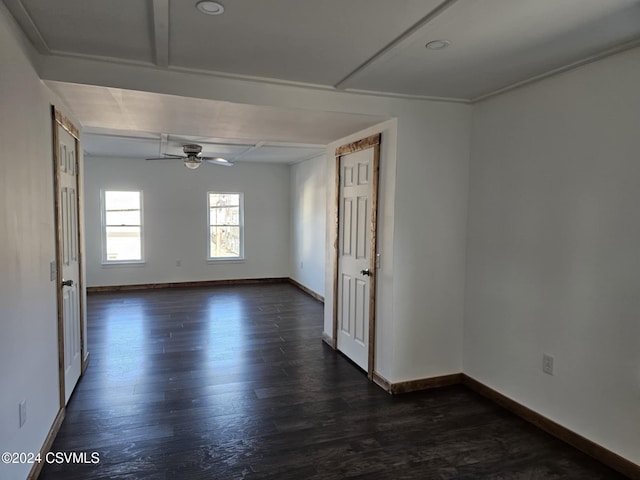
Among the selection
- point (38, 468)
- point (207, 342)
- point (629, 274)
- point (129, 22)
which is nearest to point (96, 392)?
point (38, 468)

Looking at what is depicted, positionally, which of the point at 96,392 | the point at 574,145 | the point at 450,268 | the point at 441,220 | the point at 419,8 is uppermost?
the point at 419,8

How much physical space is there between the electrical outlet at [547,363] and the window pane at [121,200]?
7006mm

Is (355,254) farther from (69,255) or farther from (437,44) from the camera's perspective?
(69,255)

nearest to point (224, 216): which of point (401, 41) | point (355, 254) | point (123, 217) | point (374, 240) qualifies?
point (123, 217)

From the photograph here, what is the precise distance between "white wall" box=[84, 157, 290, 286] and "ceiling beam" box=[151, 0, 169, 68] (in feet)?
18.0

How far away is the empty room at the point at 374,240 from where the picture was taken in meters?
2.05

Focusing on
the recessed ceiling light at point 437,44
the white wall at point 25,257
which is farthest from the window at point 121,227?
the recessed ceiling light at point 437,44

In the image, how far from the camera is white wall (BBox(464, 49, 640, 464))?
2.35 m

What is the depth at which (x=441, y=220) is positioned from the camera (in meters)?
3.46

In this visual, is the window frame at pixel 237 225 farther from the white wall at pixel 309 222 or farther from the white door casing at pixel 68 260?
the white door casing at pixel 68 260

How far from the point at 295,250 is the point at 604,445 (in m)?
6.25

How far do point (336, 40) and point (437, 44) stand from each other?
21.4 inches

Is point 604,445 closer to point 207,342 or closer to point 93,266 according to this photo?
point 207,342

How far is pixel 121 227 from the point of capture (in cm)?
760
